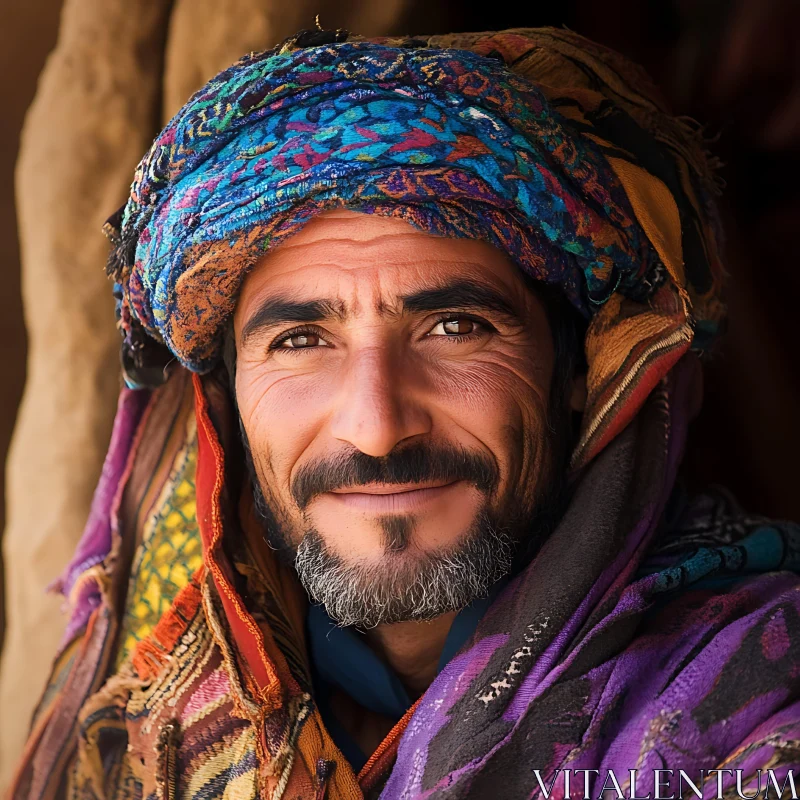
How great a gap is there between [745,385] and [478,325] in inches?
38.0

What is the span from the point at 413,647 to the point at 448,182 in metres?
0.78

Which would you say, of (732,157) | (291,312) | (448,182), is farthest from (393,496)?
(732,157)

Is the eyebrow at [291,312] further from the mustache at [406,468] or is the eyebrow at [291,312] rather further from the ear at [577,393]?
the ear at [577,393]

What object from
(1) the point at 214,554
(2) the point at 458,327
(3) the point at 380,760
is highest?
(2) the point at 458,327

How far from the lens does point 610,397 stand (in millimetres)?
1382

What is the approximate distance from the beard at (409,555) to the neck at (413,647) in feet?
0.49

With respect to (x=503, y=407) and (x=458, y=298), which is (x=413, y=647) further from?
(x=458, y=298)

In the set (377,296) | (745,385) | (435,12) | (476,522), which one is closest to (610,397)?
(476,522)

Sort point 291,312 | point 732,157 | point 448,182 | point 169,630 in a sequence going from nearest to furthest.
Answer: point 448,182 → point 291,312 → point 169,630 → point 732,157

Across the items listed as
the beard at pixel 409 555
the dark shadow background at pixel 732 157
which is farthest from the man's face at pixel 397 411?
the dark shadow background at pixel 732 157

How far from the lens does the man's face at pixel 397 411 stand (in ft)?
4.33

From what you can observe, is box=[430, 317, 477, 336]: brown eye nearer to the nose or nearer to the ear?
the nose

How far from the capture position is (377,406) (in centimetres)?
127

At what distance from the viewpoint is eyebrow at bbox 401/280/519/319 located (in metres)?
1.33
